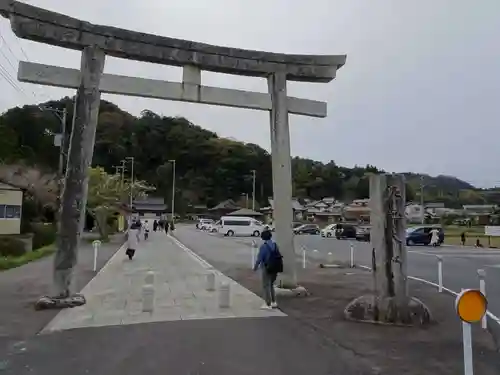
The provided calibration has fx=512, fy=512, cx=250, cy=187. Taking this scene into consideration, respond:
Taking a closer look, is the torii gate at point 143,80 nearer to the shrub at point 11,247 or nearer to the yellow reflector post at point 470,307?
the yellow reflector post at point 470,307

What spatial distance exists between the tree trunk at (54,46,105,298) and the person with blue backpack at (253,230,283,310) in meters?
3.87

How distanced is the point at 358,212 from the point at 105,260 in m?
63.2

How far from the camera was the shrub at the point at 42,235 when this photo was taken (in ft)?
106

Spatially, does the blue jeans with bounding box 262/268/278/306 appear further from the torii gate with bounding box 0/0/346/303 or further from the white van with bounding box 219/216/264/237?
the white van with bounding box 219/216/264/237

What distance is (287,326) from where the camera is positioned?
8805mm

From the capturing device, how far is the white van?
55781 millimetres

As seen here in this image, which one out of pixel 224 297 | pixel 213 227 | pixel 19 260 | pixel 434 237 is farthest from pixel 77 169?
pixel 213 227

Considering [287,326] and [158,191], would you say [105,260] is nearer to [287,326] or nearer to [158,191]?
[287,326]

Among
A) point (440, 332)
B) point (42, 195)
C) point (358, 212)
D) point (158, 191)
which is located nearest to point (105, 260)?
point (440, 332)

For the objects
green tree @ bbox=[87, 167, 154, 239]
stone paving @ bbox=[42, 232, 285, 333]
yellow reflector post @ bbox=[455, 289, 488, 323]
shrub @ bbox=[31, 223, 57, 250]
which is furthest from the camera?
green tree @ bbox=[87, 167, 154, 239]

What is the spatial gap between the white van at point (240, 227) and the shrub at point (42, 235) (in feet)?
75.4

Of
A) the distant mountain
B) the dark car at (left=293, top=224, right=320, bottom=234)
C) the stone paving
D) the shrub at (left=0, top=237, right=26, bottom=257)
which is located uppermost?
the distant mountain

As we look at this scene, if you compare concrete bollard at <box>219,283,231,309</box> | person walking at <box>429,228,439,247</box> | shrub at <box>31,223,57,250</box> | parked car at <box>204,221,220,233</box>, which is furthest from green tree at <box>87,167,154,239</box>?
concrete bollard at <box>219,283,231,309</box>

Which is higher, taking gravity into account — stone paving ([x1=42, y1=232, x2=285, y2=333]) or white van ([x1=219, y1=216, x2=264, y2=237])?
white van ([x1=219, y1=216, x2=264, y2=237])
